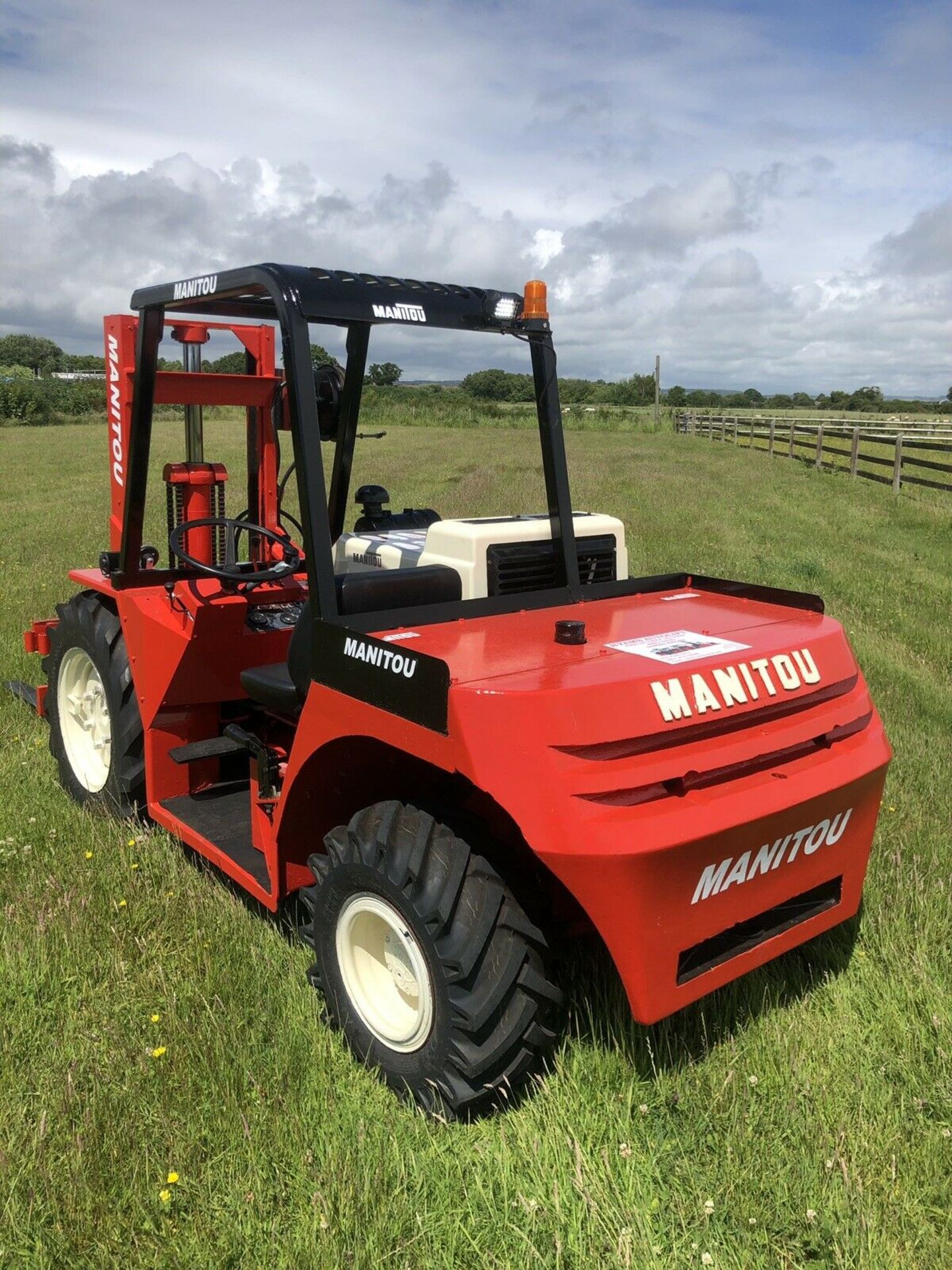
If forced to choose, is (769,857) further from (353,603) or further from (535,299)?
(535,299)

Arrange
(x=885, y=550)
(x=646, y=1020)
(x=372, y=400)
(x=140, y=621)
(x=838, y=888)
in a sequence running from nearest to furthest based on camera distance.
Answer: (x=646, y=1020), (x=838, y=888), (x=140, y=621), (x=372, y=400), (x=885, y=550)

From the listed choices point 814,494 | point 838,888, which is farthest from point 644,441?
point 838,888

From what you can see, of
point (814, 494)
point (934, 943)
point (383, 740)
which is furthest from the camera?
point (814, 494)

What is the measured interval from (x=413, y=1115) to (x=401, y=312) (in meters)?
2.13

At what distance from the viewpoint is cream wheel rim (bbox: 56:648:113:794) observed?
174 inches

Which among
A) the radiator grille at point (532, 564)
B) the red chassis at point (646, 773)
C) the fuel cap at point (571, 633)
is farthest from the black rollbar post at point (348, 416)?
the fuel cap at point (571, 633)

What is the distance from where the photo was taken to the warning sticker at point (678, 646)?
2.65m

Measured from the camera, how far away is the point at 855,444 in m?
20.9

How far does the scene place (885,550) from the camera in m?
11.4

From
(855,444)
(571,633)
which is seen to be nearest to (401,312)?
(571,633)

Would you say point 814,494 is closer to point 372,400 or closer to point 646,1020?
point 372,400

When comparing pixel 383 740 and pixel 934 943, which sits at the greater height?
pixel 383 740

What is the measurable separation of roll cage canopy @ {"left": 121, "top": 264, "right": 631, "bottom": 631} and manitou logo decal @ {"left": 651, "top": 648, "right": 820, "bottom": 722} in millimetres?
821

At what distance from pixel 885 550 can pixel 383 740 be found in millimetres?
10126
